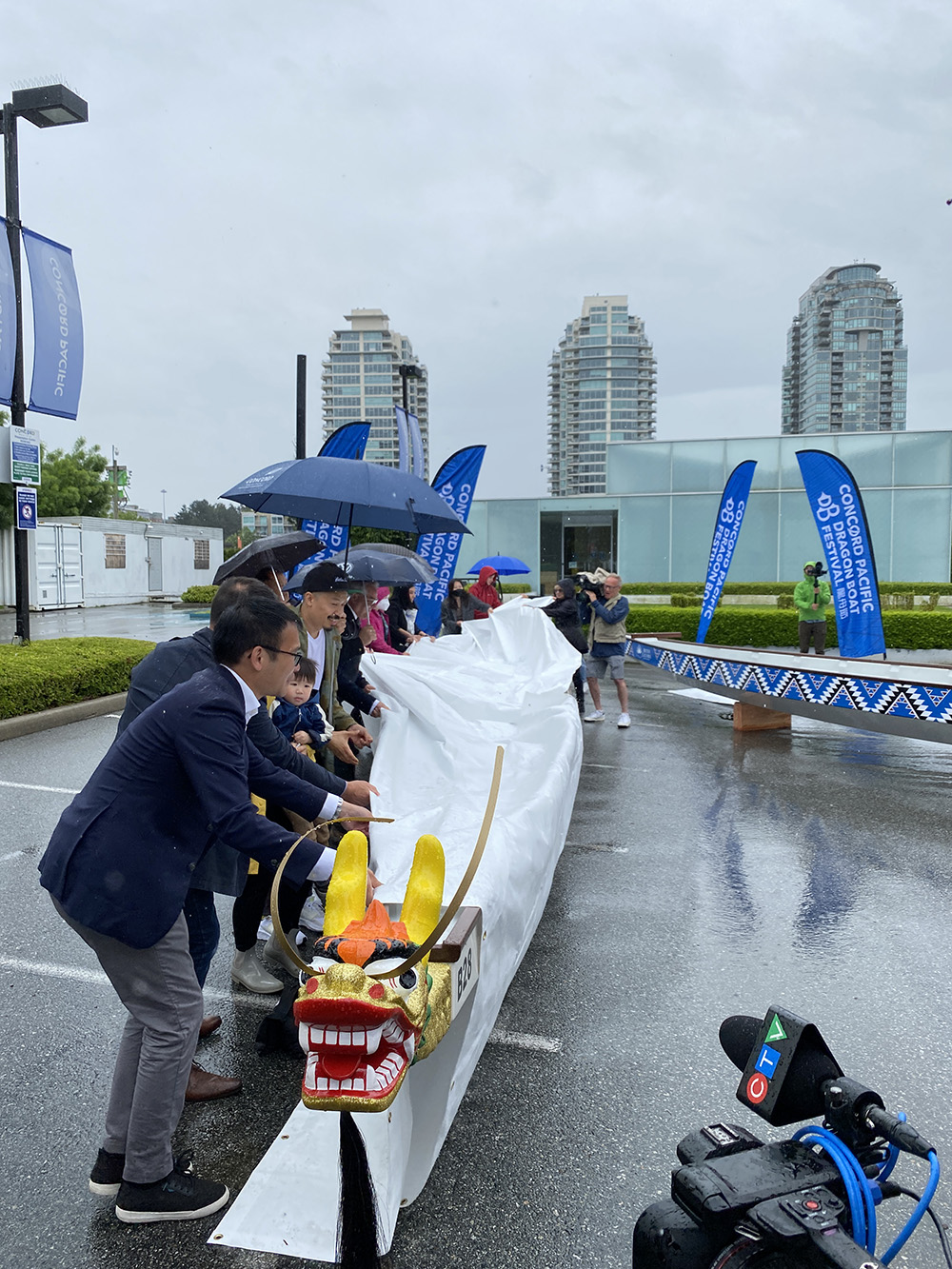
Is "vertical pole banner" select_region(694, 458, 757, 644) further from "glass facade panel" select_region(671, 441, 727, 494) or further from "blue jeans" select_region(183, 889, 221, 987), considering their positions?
"blue jeans" select_region(183, 889, 221, 987)

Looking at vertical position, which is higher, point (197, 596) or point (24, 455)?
point (24, 455)

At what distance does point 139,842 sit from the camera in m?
2.14

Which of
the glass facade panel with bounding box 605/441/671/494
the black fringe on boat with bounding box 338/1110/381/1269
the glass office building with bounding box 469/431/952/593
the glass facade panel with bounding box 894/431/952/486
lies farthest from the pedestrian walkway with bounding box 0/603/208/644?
the glass facade panel with bounding box 894/431/952/486

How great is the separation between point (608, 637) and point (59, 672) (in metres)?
6.17

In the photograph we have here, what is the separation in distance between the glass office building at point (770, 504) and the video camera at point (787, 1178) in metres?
21.7

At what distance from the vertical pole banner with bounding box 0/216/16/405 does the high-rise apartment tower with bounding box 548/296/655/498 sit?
105 metres

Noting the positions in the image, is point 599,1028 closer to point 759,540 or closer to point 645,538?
point 645,538

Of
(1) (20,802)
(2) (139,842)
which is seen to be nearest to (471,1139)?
(2) (139,842)

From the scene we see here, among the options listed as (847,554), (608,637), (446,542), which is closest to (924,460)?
(847,554)

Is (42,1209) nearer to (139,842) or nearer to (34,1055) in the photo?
(34,1055)

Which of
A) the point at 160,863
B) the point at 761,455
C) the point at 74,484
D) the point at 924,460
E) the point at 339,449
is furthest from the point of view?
the point at 74,484

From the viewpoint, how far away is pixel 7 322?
10.5 metres

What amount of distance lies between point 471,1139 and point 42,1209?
1213 millimetres

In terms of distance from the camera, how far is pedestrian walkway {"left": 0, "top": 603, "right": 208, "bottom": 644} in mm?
17953
